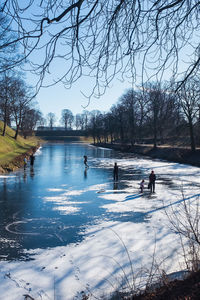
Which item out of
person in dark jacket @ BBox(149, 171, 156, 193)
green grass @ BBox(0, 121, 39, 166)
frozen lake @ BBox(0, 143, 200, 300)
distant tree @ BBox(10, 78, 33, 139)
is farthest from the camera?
green grass @ BBox(0, 121, 39, 166)

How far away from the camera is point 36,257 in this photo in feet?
21.3

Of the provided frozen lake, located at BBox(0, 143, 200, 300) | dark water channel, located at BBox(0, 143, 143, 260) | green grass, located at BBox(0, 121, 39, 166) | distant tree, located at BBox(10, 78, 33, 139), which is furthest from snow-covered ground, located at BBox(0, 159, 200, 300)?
green grass, located at BBox(0, 121, 39, 166)

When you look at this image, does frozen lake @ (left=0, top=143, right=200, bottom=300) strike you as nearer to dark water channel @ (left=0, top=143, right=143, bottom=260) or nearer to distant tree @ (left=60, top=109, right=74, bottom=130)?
dark water channel @ (left=0, top=143, right=143, bottom=260)

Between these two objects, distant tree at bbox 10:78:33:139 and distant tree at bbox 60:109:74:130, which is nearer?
distant tree at bbox 10:78:33:139

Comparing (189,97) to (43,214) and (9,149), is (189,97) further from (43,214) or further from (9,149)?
(9,149)

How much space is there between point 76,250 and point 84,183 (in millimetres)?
10678

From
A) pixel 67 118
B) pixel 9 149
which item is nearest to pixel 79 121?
pixel 67 118

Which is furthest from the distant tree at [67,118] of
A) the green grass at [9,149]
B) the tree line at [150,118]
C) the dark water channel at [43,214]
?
the dark water channel at [43,214]

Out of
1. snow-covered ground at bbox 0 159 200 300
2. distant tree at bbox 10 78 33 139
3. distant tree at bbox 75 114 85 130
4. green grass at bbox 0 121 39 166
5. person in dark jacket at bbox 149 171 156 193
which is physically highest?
distant tree at bbox 75 114 85 130

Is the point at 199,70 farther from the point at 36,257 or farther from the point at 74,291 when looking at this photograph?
the point at 36,257

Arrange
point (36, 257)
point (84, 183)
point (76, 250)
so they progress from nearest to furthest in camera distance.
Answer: point (36, 257) → point (76, 250) → point (84, 183)

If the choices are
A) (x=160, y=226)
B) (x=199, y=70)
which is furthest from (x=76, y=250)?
(x=199, y=70)

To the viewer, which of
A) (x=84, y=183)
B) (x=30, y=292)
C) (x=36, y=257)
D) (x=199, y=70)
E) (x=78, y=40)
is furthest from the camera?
(x=84, y=183)

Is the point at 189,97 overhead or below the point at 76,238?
overhead
